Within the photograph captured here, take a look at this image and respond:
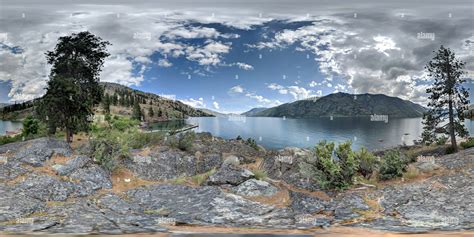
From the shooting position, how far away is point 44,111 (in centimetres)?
2383

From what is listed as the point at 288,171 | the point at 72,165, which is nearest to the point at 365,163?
the point at 288,171

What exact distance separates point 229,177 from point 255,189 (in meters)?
1.61

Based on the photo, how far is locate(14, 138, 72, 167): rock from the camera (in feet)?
51.4

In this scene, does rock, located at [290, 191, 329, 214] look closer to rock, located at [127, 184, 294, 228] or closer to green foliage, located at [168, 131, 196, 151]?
rock, located at [127, 184, 294, 228]

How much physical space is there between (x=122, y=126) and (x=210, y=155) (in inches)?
186

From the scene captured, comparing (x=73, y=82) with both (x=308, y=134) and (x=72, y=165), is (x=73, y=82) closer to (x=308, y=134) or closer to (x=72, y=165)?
(x=72, y=165)

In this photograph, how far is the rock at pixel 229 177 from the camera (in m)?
14.7

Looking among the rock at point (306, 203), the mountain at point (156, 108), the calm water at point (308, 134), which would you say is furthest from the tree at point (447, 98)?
the mountain at point (156, 108)

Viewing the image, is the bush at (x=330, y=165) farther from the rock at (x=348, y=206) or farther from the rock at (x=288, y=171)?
the rock at (x=348, y=206)

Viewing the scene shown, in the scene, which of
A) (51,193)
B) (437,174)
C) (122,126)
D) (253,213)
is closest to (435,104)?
(437,174)

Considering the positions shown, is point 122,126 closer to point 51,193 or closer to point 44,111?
point 44,111

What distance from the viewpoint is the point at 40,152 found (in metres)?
16.7

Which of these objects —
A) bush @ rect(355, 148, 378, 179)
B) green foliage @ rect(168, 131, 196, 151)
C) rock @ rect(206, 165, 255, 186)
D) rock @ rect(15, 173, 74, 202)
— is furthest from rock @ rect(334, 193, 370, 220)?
green foliage @ rect(168, 131, 196, 151)

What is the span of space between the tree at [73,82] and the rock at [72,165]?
28.3 ft
